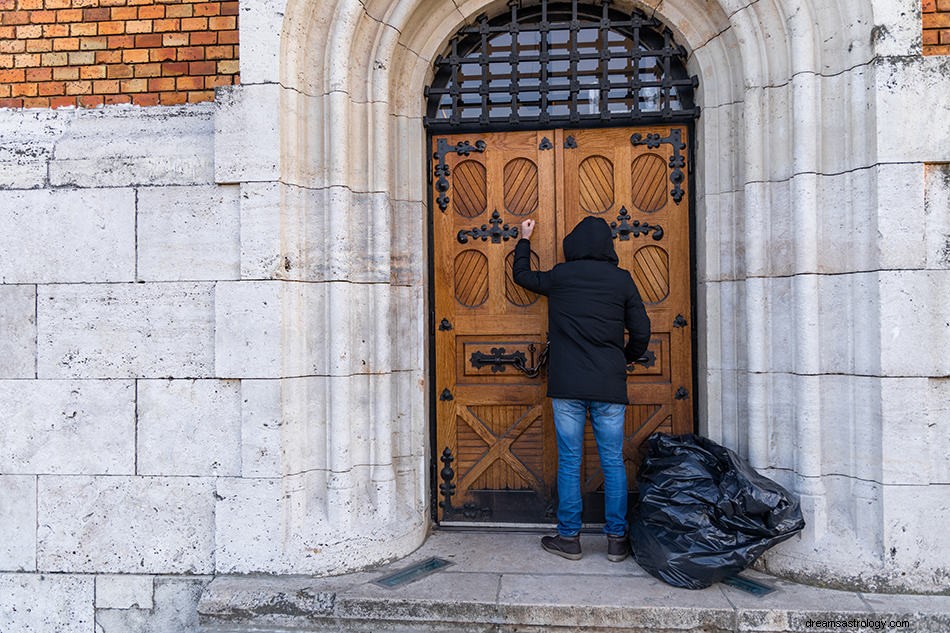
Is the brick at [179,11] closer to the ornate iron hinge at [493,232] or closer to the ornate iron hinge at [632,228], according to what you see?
the ornate iron hinge at [493,232]

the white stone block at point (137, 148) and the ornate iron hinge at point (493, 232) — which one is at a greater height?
the white stone block at point (137, 148)

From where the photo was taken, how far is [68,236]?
12.6ft

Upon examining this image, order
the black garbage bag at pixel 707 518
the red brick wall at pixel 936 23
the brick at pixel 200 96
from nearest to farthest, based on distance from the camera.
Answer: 1. the black garbage bag at pixel 707 518
2. the red brick wall at pixel 936 23
3. the brick at pixel 200 96

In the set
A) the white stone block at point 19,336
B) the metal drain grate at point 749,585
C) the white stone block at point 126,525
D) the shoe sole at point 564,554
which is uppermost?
the white stone block at point 19,336

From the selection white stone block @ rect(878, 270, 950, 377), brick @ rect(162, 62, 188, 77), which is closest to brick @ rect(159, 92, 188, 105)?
brick @ rect(162, 62, 188, 77)

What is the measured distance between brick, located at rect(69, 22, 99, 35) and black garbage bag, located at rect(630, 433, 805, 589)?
4.27 metres

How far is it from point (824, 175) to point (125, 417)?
165 inches

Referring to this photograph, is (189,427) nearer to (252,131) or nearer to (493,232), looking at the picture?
(252,131)

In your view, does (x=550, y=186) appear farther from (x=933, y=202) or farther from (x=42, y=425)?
(x=42, y=425)

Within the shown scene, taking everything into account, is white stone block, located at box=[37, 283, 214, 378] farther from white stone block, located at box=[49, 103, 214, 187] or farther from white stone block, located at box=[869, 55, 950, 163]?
white stone block, located at box=[869, 55, 950, 163]

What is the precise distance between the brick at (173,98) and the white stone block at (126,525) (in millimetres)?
2222

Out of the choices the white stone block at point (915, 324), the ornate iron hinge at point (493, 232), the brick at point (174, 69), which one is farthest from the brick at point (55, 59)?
the white stone block at point (915, 324)

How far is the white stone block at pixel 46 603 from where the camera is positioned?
12.4 feet

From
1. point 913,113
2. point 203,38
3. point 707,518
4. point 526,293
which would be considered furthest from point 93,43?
point 913,113
